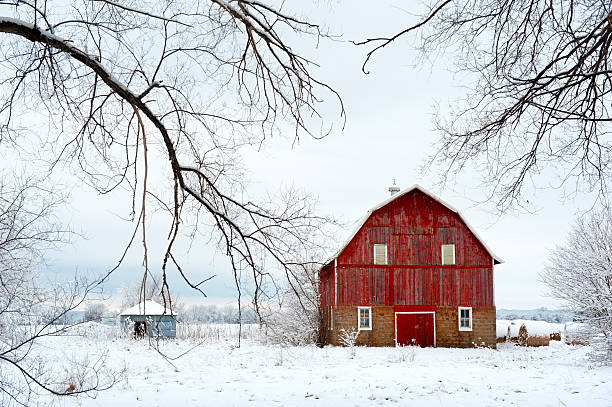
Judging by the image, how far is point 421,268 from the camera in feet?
86.3

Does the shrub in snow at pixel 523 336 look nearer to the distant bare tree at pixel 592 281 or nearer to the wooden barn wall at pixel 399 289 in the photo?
the wooden barn wall at pixel 399 289

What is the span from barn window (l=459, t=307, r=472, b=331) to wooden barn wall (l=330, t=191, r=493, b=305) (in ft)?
1.04

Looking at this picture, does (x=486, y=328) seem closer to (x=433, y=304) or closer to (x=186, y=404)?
(x=433, y=304)

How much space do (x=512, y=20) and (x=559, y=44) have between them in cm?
59

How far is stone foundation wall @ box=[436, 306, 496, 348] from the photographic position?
25938 millimetres

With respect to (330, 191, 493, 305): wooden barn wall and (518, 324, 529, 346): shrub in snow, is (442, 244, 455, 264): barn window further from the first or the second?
(518, 324, 529, 346): shrub in snow

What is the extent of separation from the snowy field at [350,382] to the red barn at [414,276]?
574 centimetres

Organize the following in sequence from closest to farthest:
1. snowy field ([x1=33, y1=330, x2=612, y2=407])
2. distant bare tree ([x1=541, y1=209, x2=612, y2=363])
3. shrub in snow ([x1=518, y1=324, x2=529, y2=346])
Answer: snowy field ([x1=33, y1=330, x2=612, y2=407]) → distant bare tree ([x1=541, y1=209, x2=612, y2=363]) → shrub in snow ([x1=518, y1=324, x2=529, y2=346])

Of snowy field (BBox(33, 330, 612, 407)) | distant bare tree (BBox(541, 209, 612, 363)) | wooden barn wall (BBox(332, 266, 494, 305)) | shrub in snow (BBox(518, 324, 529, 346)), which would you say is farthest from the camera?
shrub in snow (BBox(518, 324, 529, 346))

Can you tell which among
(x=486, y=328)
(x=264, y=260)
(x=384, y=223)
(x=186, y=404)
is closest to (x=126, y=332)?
(x=384, y=223)

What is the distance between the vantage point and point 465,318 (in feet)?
86.3

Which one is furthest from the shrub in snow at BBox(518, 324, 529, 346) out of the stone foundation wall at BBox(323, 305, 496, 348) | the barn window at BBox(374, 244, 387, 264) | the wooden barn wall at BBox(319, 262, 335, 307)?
the wooden barn wall at BBox(319, 262, 335, 307)

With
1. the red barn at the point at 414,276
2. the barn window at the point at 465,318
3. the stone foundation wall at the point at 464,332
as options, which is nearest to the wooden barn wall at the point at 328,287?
the red barn at the point at 414,276

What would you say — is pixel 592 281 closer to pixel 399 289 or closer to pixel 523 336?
pixel 399 289
